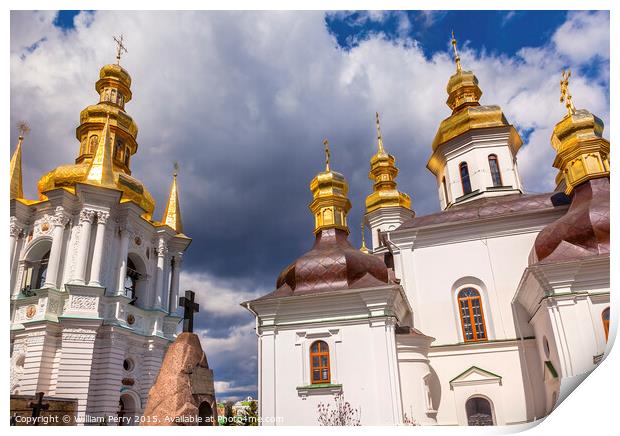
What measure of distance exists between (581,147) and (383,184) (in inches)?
515

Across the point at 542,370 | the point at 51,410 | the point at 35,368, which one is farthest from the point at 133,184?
the point at 542,370

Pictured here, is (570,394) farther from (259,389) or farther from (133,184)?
(133,184)

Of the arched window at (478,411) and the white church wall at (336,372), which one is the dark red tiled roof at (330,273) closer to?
the white church wall at (336,372)

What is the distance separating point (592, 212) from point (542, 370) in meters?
4.33

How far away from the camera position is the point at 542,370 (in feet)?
39.0

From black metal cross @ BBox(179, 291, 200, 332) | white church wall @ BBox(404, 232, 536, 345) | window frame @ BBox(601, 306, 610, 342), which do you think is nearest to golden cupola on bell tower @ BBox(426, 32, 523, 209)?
white church wall @ BBox(404, 232, 536, 345)

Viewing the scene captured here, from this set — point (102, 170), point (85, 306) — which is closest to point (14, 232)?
point (102, 170)

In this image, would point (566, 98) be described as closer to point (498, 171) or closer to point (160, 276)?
point (498, 171)

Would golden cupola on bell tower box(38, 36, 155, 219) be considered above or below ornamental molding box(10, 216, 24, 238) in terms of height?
above

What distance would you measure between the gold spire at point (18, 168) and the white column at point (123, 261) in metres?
3.91

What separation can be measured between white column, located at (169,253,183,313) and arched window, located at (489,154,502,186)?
14.5 meters

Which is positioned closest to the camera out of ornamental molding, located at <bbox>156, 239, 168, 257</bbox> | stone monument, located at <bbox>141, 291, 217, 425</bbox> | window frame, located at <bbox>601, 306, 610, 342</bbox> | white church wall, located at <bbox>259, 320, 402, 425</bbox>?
stone monument, located at <bbox>141, 291, 217, 425</bbox>

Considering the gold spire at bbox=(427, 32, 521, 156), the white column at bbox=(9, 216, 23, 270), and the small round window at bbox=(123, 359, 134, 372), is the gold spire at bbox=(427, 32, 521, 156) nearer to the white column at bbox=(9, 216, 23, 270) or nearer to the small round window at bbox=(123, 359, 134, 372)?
the small round window at bbox=(123, 359, 134, 372)

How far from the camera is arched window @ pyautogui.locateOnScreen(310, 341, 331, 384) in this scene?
446 inches
